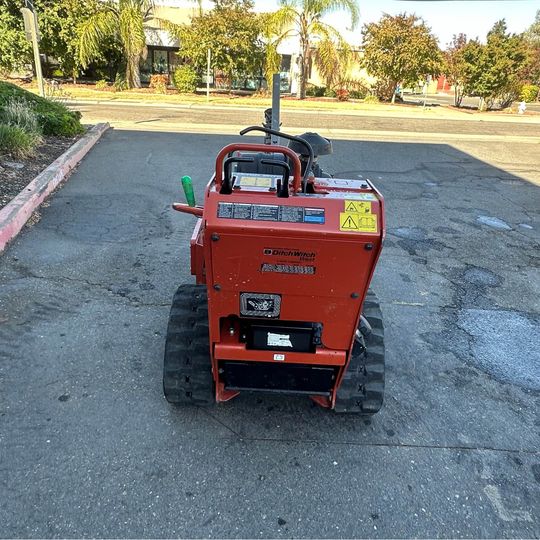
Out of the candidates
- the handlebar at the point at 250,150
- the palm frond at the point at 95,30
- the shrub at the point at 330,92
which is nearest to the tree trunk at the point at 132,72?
A: the palm frond at the point at 95,30

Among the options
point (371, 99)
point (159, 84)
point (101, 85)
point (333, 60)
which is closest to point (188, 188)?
point (333, 60)

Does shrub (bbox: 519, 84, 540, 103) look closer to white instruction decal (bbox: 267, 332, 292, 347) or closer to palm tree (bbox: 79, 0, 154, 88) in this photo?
palm tree (bbox: 79, 0, 154, 88)

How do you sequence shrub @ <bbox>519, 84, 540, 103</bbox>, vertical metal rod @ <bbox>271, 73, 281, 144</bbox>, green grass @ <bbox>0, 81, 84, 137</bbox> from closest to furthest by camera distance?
vertical metal rod @ <bbox>271, 73, 281, 144</bbox> < green grass @ <bbox>0, 81, 84, 137</bbox> < shrub @ <bbox>519, 84, 540, 103</bbox>

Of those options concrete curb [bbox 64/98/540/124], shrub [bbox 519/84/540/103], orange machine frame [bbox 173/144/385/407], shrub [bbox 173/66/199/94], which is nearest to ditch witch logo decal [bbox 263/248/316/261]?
orange machine frame [bbox 173/144/385/407]

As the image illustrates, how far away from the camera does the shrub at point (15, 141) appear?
271 inches

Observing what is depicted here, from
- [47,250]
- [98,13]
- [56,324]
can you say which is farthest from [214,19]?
[56,324]

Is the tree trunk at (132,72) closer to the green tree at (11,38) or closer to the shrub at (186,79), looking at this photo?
the shrub at (186,79)

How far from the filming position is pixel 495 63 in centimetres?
2148

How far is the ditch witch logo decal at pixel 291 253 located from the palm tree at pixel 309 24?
22.0 metres

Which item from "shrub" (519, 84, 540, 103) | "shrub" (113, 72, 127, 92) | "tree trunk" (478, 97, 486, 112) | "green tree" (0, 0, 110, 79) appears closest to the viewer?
"green tree" (0, 0, 110, 79)

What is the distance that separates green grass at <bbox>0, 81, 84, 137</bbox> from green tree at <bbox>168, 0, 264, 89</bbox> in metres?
14.1

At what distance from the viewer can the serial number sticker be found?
201cm

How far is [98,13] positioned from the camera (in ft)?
67.7

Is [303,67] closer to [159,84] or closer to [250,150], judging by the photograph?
[159,84]
